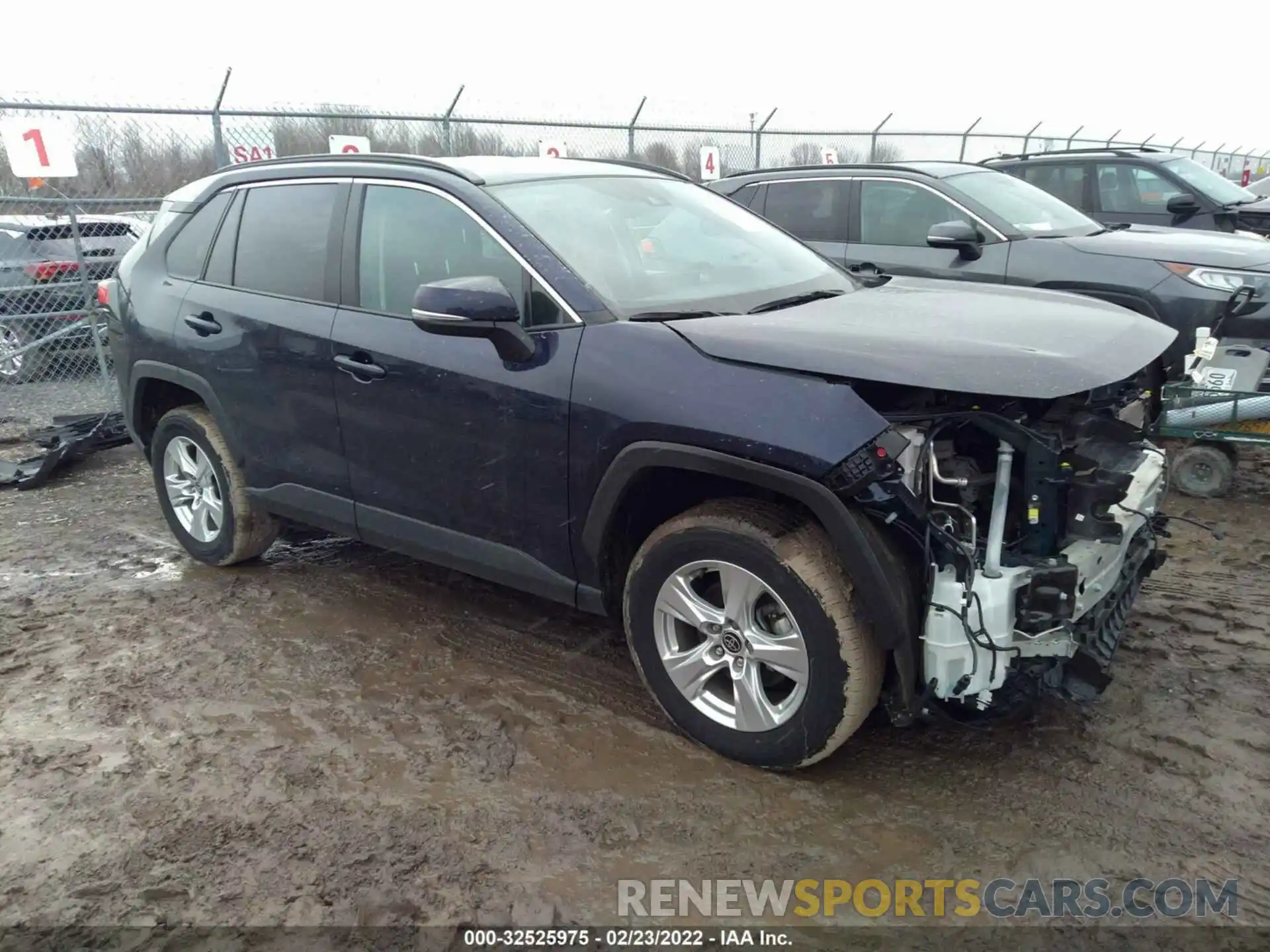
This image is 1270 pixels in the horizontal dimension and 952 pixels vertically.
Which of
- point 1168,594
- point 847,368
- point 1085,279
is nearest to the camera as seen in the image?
point 847,368

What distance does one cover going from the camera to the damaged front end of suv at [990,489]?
275cm

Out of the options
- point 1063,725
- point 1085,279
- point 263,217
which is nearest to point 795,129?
point 1085,279

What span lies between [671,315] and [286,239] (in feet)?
6.53

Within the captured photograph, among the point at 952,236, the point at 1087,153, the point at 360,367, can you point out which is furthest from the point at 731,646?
the point at 1087,153

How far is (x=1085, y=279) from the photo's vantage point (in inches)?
251

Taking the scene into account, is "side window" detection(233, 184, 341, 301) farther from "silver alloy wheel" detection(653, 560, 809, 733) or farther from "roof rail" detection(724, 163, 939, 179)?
"roof rail" detection(724, 163, 939, 179)

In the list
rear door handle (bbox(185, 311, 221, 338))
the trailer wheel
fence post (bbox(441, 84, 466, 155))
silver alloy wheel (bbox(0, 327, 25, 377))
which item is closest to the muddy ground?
the trailer wheel

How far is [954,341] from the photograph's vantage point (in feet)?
9.50

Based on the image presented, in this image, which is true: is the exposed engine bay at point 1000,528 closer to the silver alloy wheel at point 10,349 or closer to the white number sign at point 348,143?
the white number sign at point 348,143

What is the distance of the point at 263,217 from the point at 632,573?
251cm

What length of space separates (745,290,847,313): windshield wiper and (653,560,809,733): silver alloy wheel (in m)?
0.97

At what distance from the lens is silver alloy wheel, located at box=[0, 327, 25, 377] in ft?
30.0

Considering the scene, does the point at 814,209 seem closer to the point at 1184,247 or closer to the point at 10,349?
the point at 1184,247

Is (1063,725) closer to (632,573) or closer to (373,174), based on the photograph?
(632,573)
